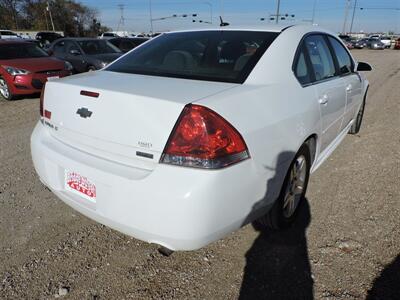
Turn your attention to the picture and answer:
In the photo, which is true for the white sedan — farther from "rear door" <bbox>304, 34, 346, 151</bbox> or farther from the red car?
the red car

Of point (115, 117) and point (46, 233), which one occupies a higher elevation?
point (115, 117)

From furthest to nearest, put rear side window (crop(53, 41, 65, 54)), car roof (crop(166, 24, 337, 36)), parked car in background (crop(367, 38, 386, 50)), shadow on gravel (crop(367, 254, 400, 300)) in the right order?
parked car in background (crop(367, 38, 386, 50)) < rear side window (crop(53, 41, 65, 54)) < car roof (crop(166, 24, 337, 36)) < shadow on gravel (crop(367, 254, 400, 300))

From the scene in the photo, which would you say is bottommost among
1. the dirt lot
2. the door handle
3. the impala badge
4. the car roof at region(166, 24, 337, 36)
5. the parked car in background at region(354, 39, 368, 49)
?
the parked car in background at region(354, 39, 368, 49)

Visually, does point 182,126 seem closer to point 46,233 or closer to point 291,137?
point 291,137

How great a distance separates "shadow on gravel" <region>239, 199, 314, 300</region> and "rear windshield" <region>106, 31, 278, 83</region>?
4.19 feet

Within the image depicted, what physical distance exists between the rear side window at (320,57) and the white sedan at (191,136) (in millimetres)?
49

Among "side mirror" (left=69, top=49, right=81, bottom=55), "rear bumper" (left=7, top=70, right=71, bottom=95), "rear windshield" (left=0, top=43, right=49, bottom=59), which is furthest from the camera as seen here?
"side mirror" (left=69, top=49, right=81, bottom=55)

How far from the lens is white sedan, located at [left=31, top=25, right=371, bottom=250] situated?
1878mm

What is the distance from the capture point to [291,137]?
2396 mm

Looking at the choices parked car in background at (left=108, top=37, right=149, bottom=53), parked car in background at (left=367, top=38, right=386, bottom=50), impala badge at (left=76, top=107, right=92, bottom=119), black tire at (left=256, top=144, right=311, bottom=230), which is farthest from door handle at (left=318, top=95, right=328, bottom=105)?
parked car in background at (left=367, top=38, right=386, bottom=50)

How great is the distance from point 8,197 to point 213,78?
7.79 feet

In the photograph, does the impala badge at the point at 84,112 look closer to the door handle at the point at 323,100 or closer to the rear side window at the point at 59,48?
the door handle at the point at 323,100

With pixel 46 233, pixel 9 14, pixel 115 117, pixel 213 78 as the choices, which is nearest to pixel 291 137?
pixel 213 78

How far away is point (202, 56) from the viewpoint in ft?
9.10
